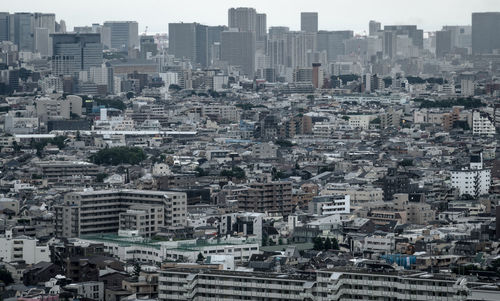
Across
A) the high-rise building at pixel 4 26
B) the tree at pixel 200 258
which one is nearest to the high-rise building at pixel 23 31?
the high-rise building at pixel 4 26

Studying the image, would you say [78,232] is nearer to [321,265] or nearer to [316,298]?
[321,265]

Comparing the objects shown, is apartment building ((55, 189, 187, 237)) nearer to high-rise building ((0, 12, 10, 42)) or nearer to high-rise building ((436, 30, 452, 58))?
high-rise building ((0, 12, 10, 42))

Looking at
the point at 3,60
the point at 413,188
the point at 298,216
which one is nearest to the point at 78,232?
the point at 298,216

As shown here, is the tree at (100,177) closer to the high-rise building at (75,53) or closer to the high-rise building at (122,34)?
the high-rise building at (75,53)

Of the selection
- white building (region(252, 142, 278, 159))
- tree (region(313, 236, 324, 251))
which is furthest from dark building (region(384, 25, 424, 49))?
tree (region(313, 236, 324, 251))

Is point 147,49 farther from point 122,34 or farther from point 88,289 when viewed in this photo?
point 88,289

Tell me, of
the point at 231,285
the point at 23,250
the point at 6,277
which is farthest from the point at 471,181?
the point at 231,285
